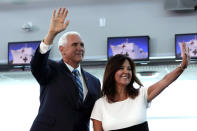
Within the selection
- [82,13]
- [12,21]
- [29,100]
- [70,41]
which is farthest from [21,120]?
[70,41]

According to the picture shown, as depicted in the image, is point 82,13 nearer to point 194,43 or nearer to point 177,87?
point 194,43

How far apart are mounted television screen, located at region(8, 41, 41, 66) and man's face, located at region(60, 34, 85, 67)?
2716 millimetres

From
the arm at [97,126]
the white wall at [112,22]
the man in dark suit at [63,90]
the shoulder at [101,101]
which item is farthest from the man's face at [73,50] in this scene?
the white wall at [112,22]

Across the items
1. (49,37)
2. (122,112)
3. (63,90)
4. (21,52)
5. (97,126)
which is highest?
(49,37)

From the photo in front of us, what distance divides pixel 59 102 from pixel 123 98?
1.58 ft

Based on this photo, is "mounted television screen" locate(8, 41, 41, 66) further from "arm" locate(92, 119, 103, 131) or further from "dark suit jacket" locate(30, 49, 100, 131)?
"arm" locate(92, 119, 103, 131)

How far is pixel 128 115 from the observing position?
261cm

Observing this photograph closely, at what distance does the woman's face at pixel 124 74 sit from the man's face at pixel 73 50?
40cm

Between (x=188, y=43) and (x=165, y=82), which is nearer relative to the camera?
(x=165, y=82)

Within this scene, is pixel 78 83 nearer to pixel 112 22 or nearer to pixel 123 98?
pixel 123 98

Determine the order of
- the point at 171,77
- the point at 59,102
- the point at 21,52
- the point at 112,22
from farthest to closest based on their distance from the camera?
the point at 21,52, the point at 112,22, the point at 59,102, the point at 171,77

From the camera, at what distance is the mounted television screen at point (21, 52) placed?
5.68m

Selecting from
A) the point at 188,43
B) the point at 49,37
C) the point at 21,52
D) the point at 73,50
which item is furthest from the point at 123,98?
the point at 21,52

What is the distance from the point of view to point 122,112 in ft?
8.64
